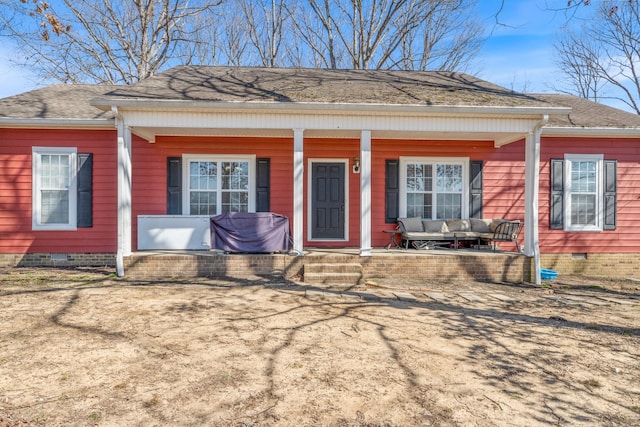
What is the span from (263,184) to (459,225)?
15.8ft

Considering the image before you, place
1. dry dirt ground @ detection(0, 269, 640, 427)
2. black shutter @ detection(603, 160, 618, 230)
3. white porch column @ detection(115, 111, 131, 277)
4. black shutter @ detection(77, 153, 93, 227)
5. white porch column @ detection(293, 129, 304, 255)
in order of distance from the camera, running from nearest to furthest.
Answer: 1. dry dirt ground @ detection(0, 269, 640, 427)
2. white porch column @ detection(115, 111, 131, 277)
3. white porch column @ detection(293, 129, 304, 255)
4. black shutter @ detection(77, 153, 93, 227)
5. black shutter @ detection(603, 160, 618, 230)

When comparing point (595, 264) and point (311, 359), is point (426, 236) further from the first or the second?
point (311, 359)

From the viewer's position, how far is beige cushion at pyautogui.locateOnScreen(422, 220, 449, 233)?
959cm

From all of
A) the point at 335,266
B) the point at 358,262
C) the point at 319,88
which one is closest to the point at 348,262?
the point at 358,262

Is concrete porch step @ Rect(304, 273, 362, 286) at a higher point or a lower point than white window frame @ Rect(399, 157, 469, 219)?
lower

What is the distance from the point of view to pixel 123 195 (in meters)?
7.64

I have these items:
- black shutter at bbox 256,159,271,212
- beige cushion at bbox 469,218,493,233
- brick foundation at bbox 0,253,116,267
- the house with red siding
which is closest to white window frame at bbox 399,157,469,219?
the house with red siding

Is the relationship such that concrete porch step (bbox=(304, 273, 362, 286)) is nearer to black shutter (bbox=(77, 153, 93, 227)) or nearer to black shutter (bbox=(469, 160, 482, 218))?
black shutter (bbox=(469, 160, 482, 218))

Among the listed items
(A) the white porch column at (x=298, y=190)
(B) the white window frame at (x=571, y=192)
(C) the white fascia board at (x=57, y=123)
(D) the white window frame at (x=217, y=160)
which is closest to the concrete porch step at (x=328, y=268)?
(A) the white porch column at (x=298, y=190)

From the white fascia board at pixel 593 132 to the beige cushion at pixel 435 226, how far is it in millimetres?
3151

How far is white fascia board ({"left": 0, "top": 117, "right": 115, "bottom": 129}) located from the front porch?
319cm

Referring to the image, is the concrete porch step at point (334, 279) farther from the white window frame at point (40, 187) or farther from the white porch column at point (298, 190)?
the white window frame at point (40, 187)

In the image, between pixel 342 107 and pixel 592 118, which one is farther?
pixel 592 118

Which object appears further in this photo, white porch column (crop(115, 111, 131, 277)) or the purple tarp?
the purple tarp
